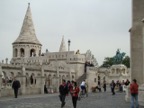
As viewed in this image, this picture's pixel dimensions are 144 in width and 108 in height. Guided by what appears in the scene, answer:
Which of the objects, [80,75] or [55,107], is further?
[80,75]

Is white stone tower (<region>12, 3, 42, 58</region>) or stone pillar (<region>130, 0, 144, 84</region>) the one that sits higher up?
white stone tower (<region>12, 3, 42, 58</region>)

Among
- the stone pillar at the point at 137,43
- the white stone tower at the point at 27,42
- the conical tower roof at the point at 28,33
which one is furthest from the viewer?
the conical tower roof at the point at 28,33

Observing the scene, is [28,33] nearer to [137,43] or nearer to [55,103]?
[137,43]

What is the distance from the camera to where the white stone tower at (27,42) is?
238ft

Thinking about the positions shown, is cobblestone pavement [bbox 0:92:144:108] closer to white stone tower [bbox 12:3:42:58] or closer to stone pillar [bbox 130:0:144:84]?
stone pillar [bbox 130:0:144:84]

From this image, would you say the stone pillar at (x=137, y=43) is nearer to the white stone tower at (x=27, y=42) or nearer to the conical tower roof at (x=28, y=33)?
the white stone tower at (x=27, y=42)

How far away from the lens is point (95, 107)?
16.9 meters

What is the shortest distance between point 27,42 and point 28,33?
2.61 m

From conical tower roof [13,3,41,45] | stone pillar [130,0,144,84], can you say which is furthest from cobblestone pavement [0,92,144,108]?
conical tower roof [13,3,41,45]

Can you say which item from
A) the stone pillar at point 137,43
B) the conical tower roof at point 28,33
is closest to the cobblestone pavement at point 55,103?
the stone pillar at point 137,43

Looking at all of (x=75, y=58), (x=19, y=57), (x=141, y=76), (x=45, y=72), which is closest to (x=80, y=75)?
(x=75, y=58)

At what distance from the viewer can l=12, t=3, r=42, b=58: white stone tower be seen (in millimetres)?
72438

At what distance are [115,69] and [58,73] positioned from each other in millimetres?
17556

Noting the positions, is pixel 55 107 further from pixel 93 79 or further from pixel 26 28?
pixel 26 28
